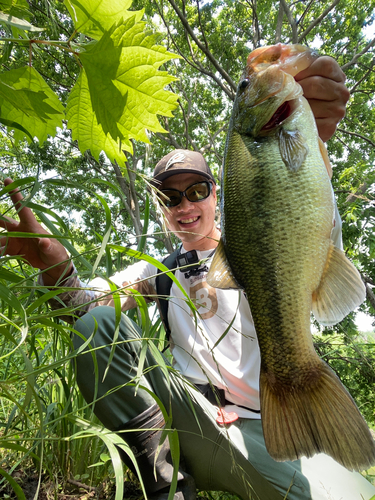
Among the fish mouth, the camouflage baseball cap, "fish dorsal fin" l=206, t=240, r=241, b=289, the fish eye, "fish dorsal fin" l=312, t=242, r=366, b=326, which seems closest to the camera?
"fish dorsal fin" l=312, t=242, r=366, b=326


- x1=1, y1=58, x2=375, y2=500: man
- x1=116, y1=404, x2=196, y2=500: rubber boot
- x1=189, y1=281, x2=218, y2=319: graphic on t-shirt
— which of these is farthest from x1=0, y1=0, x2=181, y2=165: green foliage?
x1=189, y1=281, x2=218, y2=319: graphic on t-shirt

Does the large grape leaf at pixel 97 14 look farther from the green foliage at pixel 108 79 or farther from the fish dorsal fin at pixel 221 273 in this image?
the fish dorsal fin at pixel 221 273

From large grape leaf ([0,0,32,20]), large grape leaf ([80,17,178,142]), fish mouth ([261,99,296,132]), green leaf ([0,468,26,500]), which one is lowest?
green leaf ([0,468,26,500])

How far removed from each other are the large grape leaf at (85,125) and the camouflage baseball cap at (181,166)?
4.62 feet

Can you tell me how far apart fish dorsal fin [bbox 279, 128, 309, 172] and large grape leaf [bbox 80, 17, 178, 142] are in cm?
60

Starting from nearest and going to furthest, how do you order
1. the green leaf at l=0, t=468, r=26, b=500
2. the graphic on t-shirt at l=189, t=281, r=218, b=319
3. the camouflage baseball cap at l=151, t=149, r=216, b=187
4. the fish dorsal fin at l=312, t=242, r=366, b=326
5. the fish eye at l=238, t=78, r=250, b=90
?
1. the green leaf at l=0, t=468, r=26, b=500
2. the fish dorsal fin at l=312, t=242, r=366, b=326
3. the fish eye at l=238, t=78, r=250, b=90
4. the graphic on t-shirt at l=189, t=281, r=218, b=319
5. the camouflage baseball cap at l=151, t=149, r=216, b=187

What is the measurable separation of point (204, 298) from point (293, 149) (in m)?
1.23

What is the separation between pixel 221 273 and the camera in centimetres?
138

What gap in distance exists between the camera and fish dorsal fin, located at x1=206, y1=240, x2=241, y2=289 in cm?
135

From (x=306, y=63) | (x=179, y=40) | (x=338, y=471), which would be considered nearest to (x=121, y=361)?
(x=338, y=471)

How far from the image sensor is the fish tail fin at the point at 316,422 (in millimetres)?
1077

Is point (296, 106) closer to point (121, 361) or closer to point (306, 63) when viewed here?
point (306, 63)

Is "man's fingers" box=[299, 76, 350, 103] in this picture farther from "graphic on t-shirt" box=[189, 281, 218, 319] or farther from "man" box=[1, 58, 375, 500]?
"graphic on t-shirt" box=[189, 281, 218, 319]

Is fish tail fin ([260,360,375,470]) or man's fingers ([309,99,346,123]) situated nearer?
fish tail fin ([260,360,375,470])
